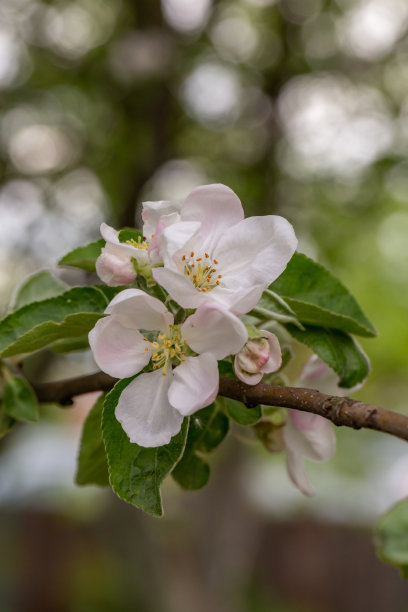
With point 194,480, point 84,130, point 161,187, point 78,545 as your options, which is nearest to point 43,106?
point 84,130

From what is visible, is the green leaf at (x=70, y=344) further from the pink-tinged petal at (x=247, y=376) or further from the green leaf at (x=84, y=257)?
the pink-tinged petal at (x=247, y=376)

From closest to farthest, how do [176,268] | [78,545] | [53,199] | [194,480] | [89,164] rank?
[176,268] → [194,480] → [53,199] → [89,164] → [78,545]

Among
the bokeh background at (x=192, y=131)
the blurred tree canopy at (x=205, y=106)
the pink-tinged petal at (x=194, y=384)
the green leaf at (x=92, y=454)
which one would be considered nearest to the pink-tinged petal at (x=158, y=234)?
the pink-tinged petal at (x=194, y=384)

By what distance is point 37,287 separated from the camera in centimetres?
92

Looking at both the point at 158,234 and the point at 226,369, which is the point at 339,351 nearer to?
the point at 226,369

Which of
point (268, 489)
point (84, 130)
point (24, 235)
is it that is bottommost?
point (268, 489)

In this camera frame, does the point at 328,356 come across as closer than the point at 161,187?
Yes

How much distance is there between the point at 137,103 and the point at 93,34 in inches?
23.6

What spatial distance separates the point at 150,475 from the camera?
0.63 m

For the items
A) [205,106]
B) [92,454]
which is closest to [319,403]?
[92,454]

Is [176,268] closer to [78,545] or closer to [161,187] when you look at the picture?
[161,187]

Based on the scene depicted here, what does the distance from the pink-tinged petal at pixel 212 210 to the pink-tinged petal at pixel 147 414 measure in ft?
0.52

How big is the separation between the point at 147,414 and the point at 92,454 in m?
0.27

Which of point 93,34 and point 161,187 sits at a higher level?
point 93,34
